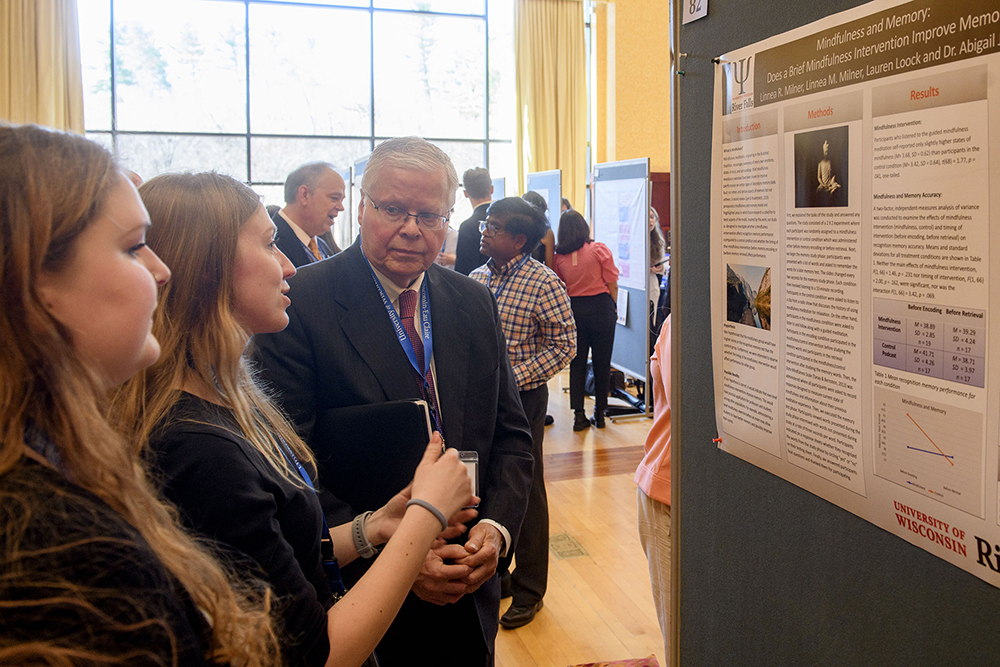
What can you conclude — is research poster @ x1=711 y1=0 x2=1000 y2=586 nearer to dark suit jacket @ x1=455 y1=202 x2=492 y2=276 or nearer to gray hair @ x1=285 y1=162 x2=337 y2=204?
gray hair @ x1=285 y1=162 x2=337 y2=204

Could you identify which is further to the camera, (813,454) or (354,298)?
(354,298)

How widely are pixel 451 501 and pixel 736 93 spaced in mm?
874

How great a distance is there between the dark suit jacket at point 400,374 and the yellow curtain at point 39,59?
27.3 ft

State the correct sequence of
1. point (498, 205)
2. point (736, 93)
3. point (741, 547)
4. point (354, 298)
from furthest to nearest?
1. point (498, 205)
2. point (354, 298)
3. point (741, 547)
4. point (736, 93)

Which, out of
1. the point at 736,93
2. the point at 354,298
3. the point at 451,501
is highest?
the point at 736,93

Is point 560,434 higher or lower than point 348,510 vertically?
lower

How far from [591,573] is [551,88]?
7918mm

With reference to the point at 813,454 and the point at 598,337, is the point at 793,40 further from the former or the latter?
the point at 598,337

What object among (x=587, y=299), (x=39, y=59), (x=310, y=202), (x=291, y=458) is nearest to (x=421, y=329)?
(x=291, y=458)

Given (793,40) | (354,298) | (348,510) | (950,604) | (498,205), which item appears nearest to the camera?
(950,604)

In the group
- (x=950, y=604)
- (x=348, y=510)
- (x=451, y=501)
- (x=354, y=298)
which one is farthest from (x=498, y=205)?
(x=950, y=604)

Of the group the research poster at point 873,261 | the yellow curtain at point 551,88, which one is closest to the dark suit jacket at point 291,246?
the research poster at point 873,261

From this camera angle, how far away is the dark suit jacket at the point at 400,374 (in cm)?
161

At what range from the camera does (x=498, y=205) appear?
11.4ft
